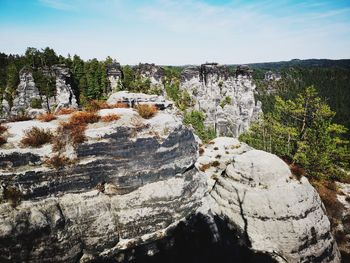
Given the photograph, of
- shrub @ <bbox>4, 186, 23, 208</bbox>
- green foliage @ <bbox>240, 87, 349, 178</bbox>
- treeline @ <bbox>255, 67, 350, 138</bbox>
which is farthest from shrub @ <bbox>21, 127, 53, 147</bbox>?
treeline @ <bbox>255, 67, 350, 138</bbox>

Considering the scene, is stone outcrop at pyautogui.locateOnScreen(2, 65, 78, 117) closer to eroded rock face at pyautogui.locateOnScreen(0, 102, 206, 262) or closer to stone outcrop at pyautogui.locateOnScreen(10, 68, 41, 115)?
stone outcrop at pyautogui.locateOnScreen(10, 68, 41, 115)

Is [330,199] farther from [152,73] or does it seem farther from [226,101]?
[152,73]

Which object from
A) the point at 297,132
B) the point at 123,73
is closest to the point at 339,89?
the point at 123,73

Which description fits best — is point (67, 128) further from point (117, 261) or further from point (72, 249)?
point (117, 261)

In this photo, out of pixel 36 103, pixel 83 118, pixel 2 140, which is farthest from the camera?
pixel 36 103

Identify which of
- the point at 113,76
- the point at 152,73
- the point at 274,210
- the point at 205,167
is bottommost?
the point at 274,210

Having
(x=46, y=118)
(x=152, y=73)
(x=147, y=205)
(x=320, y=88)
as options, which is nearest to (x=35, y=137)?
(x=46, y=118)
